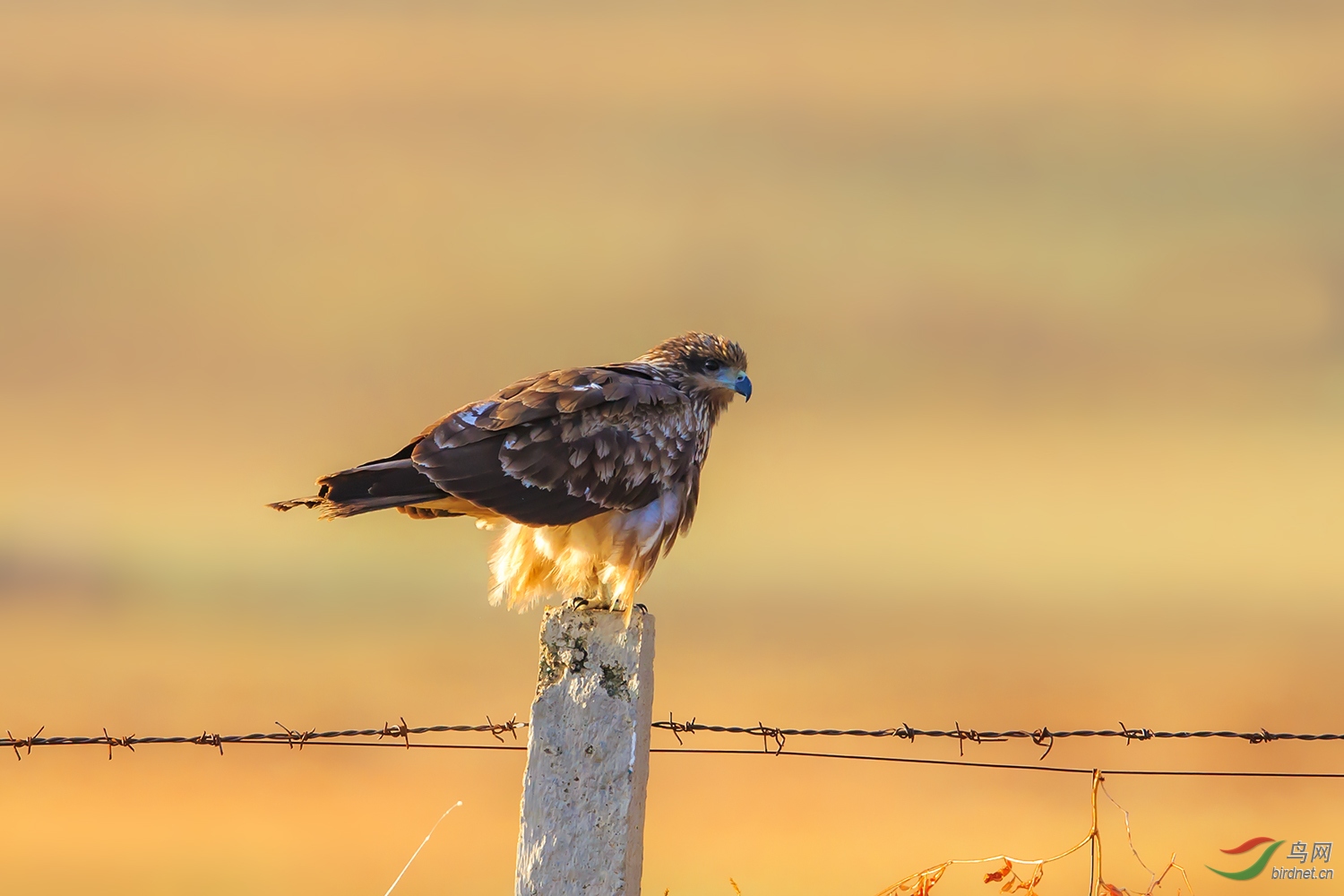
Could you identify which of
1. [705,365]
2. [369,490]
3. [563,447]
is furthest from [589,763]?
[705,365]

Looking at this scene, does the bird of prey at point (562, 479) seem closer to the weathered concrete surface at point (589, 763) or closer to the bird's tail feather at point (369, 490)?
the bird's tail feather at point (369, 490)

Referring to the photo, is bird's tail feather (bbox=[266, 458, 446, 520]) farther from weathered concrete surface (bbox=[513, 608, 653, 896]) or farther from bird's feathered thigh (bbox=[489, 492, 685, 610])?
weathered concrete surface (bbox=[513, 608, 653, 896])

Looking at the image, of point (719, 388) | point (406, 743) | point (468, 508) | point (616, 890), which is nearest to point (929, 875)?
point (616, 890)

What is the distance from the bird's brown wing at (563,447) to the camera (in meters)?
4.88

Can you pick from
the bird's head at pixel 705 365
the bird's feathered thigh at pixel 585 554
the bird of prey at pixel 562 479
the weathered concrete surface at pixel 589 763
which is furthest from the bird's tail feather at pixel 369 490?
the bird's head at pixel 705 365

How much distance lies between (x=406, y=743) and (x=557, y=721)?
76 cm

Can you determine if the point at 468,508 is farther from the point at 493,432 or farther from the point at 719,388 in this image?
the point at 719,388

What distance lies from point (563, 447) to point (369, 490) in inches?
32.3

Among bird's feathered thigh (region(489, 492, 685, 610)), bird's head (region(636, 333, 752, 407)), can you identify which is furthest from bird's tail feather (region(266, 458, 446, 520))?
bird's head (region(636, 333, 752, 407))

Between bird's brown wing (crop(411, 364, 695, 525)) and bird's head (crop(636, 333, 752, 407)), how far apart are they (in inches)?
16.7

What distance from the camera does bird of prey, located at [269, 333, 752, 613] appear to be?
4.79m

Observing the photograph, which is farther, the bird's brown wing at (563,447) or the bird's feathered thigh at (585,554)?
the bird's feathered thigh at (585,554)

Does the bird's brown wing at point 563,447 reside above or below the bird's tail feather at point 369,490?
above

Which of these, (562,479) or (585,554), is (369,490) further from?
(585,554)
